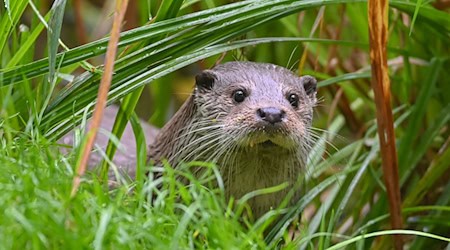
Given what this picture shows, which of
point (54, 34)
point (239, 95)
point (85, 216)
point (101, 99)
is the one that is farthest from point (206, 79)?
point (85, 216)

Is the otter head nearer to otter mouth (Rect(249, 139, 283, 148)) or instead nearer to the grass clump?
otter mouth (Rect(249, 139, 283, 148))

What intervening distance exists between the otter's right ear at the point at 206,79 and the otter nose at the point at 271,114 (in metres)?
0.30

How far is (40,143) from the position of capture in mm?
2059

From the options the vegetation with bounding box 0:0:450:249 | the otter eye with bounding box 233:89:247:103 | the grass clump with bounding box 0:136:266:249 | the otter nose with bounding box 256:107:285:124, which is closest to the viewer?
the grass clump with bounding box 0:136:266:249

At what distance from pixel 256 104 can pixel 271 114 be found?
0.11 m

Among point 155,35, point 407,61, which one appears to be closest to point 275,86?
point 155,35


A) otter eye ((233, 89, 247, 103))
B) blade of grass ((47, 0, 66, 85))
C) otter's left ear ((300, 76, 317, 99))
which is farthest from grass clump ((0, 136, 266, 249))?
otter's left ear ((300, 76, 317, 99))

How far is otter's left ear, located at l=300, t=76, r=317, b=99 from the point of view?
2836 millimetres

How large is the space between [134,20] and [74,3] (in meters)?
0.27

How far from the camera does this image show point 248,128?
2514 millimetres

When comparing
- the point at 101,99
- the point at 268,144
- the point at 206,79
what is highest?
the point at 101,99

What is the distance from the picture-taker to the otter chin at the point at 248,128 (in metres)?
2.55

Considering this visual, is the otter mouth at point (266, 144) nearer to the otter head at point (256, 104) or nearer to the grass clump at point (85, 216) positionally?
the otter head at point (256, 104)

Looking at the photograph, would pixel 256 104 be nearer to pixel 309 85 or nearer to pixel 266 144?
pixel 266 144
